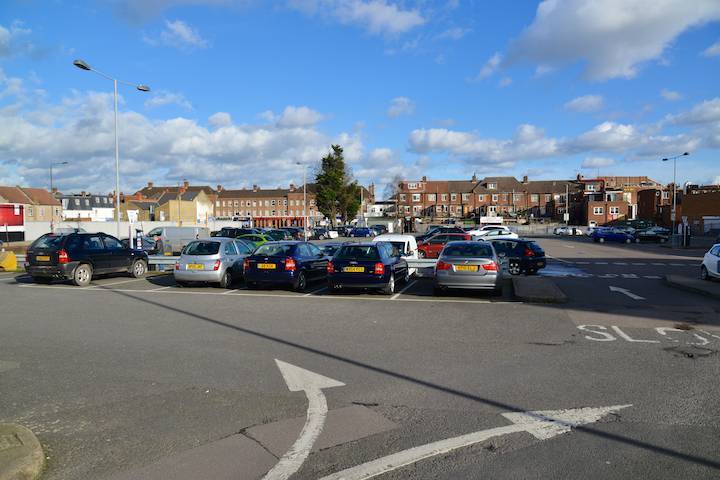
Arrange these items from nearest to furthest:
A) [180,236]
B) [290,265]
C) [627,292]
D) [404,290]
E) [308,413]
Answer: [308,413] < [290,265] < [627,292] < [404,290] < [180,236]

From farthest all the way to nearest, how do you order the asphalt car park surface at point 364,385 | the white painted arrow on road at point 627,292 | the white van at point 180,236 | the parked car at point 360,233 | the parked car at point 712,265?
the parked car at point 360,233, the white van at point 180,236, the parked car at point 712,265, the white painted arrow on road at point 627,292, the asphalt car park surface at point 364,385

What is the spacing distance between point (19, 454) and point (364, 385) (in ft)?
11.3

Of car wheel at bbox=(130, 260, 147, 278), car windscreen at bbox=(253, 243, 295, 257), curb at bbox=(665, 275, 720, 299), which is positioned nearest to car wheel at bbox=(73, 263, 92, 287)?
car wheel at bbox=(130, 260, 147, 278)

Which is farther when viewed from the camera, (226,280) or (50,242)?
(50,242)

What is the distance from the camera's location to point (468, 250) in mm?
13875

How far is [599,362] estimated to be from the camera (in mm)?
7266

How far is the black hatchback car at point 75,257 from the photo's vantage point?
16031mm

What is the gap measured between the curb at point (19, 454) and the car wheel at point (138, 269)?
48.3 feet

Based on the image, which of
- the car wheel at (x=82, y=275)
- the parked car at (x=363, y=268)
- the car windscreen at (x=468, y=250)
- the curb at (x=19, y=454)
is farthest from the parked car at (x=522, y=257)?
the curb at (x=19, y=454)

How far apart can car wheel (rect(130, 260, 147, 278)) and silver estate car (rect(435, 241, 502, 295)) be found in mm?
11082

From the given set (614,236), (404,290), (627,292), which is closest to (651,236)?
(614,236)

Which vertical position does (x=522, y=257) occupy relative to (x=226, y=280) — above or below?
above

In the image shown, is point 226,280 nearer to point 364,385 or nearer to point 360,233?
point 364,385

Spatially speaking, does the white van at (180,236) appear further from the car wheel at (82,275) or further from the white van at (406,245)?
the white van at (406,245)
